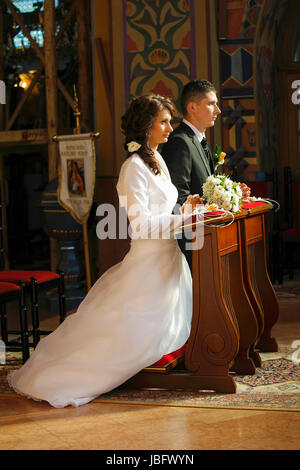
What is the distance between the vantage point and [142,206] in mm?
4086

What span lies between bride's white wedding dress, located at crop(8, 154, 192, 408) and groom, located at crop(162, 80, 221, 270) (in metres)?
0.18

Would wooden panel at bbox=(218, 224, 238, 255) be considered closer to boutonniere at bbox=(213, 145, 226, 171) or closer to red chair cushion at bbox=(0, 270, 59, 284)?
boutonniere at bbox=(213, 145, 226, 171)

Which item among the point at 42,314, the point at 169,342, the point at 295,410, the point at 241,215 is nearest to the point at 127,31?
the point at 42,314

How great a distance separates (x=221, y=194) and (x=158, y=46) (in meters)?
4.00

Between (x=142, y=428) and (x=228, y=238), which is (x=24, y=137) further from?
(x=142, y=428)

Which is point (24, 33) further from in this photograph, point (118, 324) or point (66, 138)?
point (118, 324)

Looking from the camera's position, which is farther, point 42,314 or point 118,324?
point 42,314

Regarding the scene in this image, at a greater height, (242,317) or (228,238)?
(228,238)

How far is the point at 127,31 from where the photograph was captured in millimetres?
7633

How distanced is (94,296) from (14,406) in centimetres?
78

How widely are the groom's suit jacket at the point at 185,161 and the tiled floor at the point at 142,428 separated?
141cm
